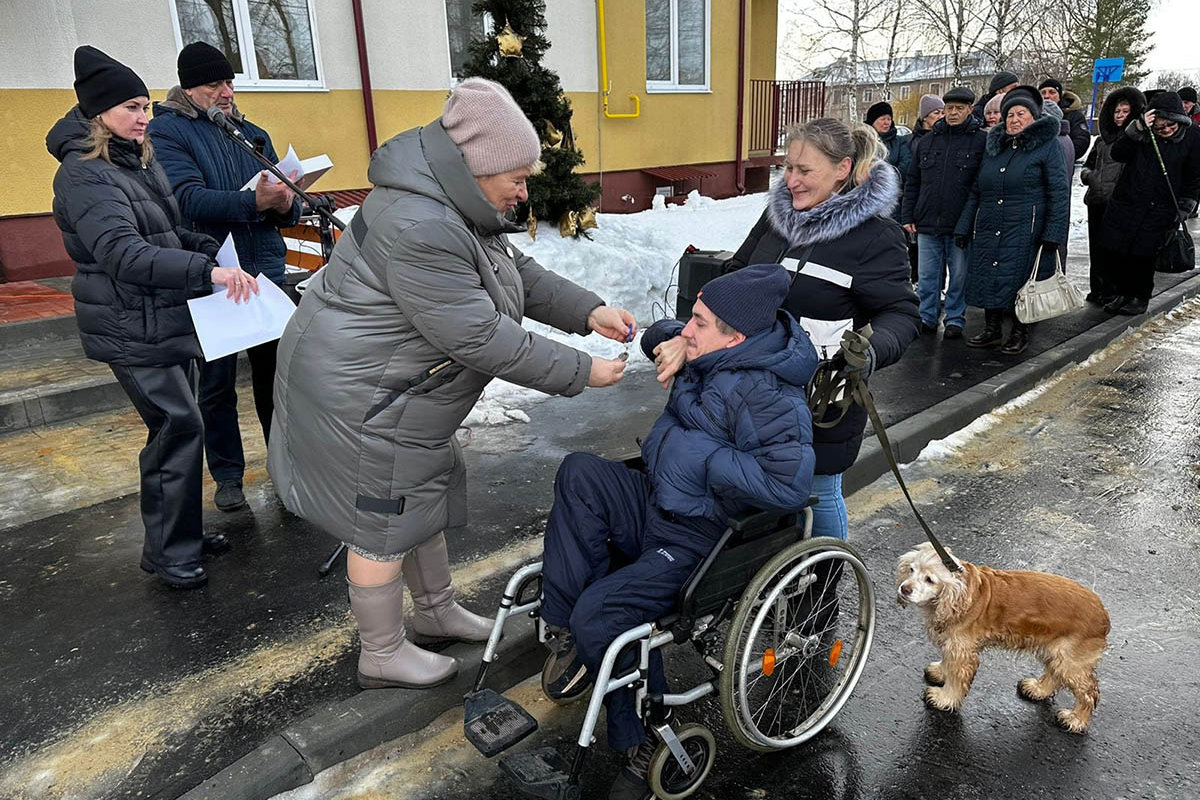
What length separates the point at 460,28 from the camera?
10.6 metres

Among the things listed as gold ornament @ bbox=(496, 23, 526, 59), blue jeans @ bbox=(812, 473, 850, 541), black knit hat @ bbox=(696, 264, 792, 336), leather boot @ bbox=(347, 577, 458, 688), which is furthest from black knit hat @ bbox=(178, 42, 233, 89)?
gold ornament @ bbox=(496, 23, 526, 59)

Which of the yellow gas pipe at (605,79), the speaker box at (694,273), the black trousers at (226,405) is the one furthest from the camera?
the yellow gas pipe at (605,79)

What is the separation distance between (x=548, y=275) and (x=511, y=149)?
745mm

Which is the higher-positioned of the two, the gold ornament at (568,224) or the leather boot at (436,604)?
the gold ornament at (568,224)

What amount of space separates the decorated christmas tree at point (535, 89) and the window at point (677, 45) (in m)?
5.15

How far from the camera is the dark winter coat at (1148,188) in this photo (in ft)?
25.0

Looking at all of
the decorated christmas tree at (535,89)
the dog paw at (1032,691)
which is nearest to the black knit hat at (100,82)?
the dog paw at (1032,691)

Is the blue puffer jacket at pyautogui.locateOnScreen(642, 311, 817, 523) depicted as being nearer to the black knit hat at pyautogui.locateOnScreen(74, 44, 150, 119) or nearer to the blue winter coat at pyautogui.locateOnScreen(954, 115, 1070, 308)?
the black knit hat at pyautogui.locateOnScreen(74, 44, 150, 119)

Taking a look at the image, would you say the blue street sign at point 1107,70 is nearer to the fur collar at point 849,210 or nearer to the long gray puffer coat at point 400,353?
the fur collar at point 849,210

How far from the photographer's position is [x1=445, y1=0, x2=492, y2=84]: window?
34.2ft

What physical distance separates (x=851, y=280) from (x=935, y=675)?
153 cm

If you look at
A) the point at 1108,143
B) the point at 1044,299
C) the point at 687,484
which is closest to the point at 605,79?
the point at 1108,143

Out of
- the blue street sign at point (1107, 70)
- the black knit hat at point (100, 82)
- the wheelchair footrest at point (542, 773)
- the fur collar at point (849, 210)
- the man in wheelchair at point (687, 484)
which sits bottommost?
the wheelchair footrest at point (542, 773)

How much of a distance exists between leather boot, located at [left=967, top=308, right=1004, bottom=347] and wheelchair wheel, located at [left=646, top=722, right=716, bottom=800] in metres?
5.94
